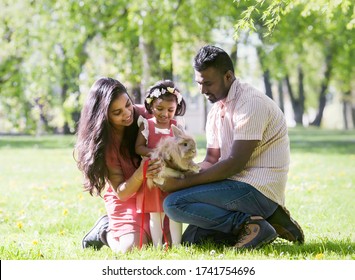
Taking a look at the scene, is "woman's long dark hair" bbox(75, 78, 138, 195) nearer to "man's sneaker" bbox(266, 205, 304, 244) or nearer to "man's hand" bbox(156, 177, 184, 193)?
"man's hand" bbox(156, 177, 184, 193)

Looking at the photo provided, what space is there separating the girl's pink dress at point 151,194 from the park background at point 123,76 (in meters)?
0.42

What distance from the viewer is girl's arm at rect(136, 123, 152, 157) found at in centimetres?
516

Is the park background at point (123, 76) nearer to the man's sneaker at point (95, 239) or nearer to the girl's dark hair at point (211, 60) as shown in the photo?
the man's sneaker at point (95, 239)

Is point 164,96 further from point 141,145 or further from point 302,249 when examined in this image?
point 302,249

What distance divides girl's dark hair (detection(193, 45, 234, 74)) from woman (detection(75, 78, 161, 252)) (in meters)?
0.69

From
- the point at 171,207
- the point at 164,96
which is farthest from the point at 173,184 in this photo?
the point at 164,96

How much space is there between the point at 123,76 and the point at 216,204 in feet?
47.3

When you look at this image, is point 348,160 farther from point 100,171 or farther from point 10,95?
point 10,95

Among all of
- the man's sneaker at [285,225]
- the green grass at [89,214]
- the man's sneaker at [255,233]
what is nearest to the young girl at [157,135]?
the green grass at [89,214]

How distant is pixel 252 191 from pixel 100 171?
51.3 inches

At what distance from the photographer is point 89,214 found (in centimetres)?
730

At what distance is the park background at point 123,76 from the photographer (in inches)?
226
